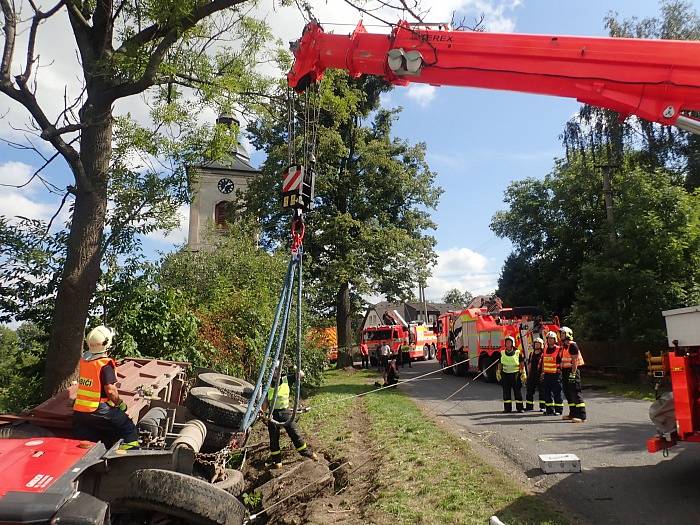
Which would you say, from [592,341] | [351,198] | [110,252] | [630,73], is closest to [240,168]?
[351,198]

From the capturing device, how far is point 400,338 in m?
32.3

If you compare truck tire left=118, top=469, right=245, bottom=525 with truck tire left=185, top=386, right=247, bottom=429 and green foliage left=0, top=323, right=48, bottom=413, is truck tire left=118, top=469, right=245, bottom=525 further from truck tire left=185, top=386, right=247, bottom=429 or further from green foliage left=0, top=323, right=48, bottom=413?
green foliage left=0, top=323, right=48, bottom=413

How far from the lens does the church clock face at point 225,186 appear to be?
46.5 meters

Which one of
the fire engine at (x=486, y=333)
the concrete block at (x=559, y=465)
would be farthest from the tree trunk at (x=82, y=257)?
the fire engine at (x=486, y=333)

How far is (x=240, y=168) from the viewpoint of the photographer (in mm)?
48531

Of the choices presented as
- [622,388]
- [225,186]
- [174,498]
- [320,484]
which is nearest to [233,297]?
[320,484]

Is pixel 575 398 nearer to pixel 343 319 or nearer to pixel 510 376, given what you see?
pixel 510 376

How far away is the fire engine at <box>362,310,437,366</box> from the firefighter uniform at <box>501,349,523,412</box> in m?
17.4

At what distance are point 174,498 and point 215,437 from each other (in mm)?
3341

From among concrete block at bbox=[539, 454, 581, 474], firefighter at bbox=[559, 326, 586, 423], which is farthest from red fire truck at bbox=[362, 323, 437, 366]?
concrete block at bbox=[539, 454, 581, 474]

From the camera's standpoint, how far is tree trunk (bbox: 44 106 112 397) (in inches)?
328

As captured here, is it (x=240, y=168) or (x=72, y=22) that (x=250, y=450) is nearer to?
(x=72, y=22)

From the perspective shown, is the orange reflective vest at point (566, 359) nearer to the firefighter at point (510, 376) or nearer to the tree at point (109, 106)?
Result: the firefighter at point (510, 376)

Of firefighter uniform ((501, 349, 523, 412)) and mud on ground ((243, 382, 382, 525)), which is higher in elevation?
firefighter uniform ((501, 349, 523, 412))
